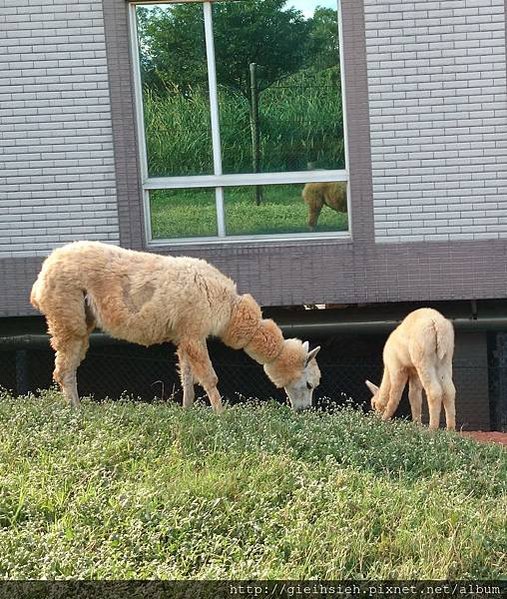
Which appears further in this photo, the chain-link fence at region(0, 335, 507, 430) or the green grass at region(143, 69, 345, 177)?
the chain-link fence at region(0, 335, 507, 430)

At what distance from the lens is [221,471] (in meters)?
6.22

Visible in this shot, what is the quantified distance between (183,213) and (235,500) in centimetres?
532

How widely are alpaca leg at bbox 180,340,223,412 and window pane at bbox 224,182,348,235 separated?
2.41 metres

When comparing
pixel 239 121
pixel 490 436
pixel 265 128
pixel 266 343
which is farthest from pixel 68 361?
pixel 490 436

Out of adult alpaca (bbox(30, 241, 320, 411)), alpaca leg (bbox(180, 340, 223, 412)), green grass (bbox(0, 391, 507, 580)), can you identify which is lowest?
green grass (bbox(0, 391, 507, 580))

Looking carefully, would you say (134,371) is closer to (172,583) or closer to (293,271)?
(293,271)

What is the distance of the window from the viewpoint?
10391mm

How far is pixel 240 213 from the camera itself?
1059 cm

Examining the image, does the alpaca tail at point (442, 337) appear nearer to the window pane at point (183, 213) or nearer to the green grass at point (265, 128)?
the green grass at point (265, 128)

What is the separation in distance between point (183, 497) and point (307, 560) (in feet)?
3.13

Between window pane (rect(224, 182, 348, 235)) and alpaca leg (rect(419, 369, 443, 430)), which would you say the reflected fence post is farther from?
alpaca leg (rect(419, 369, 443, 430))

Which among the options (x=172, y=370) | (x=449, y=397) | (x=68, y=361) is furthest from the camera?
(x=172, y=370)

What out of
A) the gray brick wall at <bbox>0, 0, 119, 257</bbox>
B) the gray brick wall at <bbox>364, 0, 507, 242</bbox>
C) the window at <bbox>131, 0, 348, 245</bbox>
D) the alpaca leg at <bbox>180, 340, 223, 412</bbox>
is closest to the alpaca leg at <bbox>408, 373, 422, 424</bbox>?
the gray brick wall at <bbox>364, 0, 507, 242</bbox>

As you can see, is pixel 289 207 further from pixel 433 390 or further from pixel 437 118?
pixel 433 390
